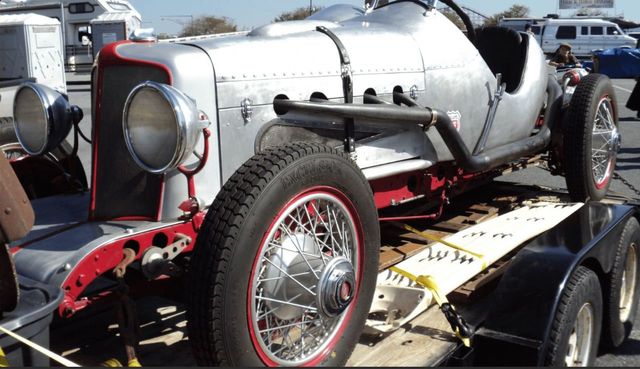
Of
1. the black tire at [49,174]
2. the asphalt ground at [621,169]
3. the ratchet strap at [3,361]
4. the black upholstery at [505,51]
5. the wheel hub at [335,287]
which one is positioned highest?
the black upholstery at [505,51]

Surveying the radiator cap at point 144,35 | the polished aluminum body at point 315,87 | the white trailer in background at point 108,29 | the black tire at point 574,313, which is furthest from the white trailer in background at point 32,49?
the black tire at point 574,313

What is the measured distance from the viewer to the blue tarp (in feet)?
69.1

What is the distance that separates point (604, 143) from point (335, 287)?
2.88 m

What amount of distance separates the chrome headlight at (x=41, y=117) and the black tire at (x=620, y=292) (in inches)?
96.4

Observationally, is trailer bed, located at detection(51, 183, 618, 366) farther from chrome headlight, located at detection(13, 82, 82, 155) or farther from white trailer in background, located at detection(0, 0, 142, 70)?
white trailer in background, located at detection(0, 0, 142, 70)

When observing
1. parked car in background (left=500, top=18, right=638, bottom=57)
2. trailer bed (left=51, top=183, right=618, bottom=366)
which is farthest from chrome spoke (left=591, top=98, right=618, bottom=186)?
parked car in background (left=500, top=18, right=638, bottom=57)

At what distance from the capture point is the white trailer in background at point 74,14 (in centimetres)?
1827

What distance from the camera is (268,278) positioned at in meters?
2.19

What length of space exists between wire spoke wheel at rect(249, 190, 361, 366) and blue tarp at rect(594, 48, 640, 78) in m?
20.9

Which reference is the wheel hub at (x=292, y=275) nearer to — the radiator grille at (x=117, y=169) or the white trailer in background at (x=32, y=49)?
the radiator grille at (x=117, y=169)

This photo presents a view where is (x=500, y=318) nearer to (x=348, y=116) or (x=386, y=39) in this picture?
(x=348, y=116)

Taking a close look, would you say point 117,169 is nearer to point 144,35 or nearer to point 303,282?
point 144,35

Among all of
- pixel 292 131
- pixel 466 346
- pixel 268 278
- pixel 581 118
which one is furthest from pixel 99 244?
pixel 581 118

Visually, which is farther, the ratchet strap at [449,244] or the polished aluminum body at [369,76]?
the ratchet strap at [449,244]
